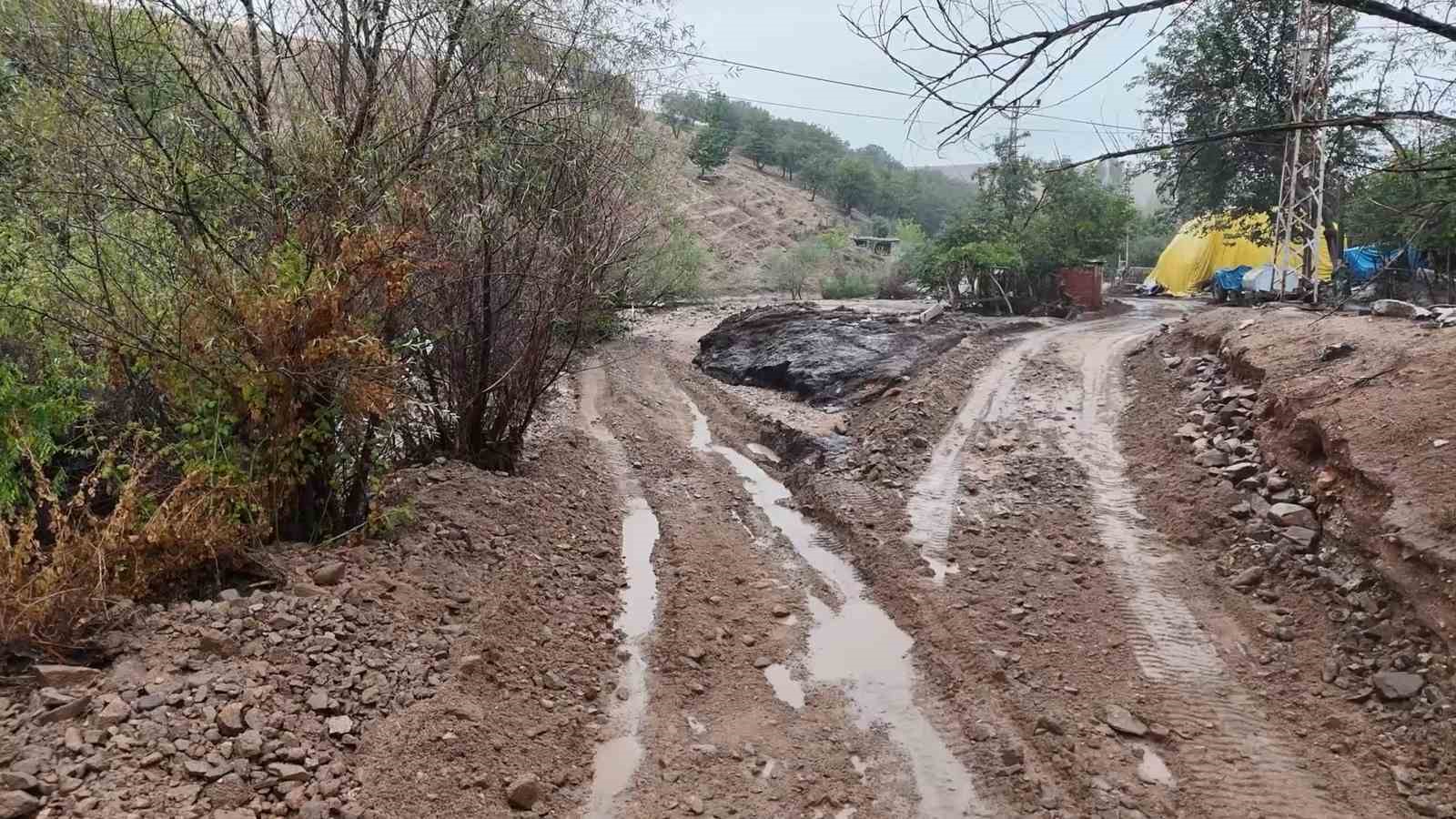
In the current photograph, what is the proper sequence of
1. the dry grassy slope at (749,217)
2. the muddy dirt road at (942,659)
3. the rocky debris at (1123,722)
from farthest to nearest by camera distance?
1. the dry grassy slope at (749,217)
2. the rocky debris at (1123,722)
3. the muddy dirt road at (942,659)

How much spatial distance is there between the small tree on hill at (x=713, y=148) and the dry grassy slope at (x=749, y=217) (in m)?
0.69

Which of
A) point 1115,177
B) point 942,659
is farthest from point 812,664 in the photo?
point 1115,177

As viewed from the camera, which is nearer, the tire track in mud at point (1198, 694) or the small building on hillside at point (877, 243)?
the tire track in mud at point (1198, 694)

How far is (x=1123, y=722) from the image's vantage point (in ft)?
13.7

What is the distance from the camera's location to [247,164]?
4.51 m

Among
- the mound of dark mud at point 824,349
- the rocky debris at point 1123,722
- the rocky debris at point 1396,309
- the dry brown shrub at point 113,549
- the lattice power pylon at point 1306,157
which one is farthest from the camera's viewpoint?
the mound of dark mud at point 824,349

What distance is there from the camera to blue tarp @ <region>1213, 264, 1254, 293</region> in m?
23.4

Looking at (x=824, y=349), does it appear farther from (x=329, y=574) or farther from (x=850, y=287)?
(x=850, y=287)

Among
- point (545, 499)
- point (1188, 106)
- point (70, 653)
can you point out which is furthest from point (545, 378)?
point (1188, 106)

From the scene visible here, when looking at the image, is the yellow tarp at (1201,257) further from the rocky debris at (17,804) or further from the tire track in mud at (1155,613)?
the rocky debris at (17,804)

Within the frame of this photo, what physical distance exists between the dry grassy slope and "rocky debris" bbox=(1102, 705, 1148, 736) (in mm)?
30337

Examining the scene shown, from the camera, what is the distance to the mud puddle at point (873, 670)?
387 centimetres

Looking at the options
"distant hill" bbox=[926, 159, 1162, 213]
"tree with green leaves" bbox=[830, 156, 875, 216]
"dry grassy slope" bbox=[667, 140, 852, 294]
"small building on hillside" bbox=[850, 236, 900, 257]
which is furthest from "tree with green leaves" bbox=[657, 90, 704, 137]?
"tree with green leaves" bbox=[830, 156, 875, 216]

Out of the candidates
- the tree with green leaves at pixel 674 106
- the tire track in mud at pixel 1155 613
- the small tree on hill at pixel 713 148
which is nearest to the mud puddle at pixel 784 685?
the tire track in mud at pixel 1155 613
